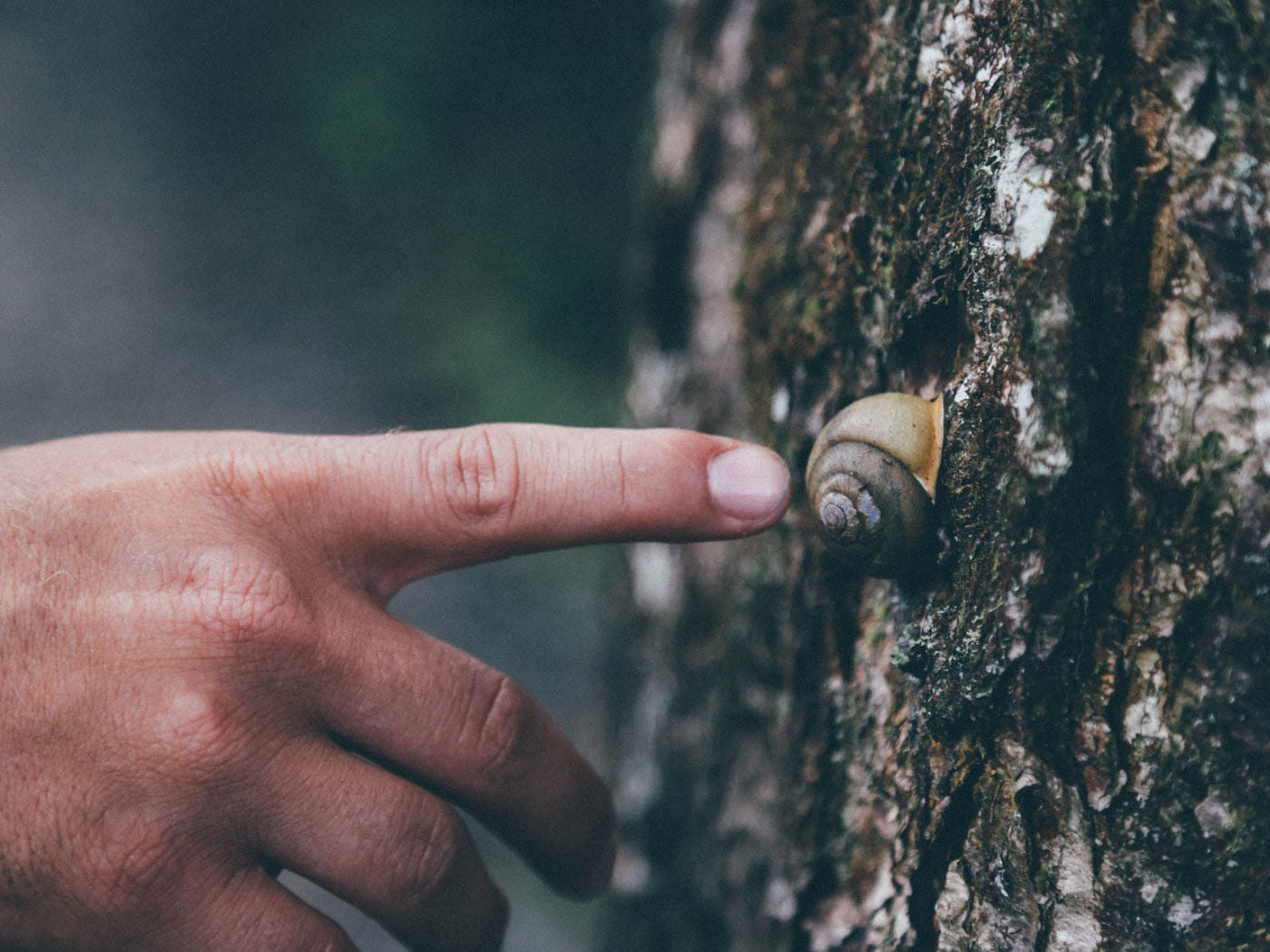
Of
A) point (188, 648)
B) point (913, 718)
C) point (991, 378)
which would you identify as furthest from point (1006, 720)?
point (188, 648)

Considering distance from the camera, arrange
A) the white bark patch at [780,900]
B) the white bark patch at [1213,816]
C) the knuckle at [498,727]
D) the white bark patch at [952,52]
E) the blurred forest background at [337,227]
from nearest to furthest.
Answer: the white bark patch at [1213,816], the white bark patch at [952,52], the knuckle at [498,727], the white bark patch at [780,900], the blurred forest background at [337,227]

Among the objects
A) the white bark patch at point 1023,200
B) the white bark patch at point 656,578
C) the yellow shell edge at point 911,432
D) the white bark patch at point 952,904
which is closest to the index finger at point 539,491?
the yellow shell edge at point 911,432

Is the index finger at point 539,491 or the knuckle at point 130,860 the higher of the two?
the index finger at point 539,491

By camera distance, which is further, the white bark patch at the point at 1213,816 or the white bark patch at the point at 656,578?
the white bark patch at the point at 656,578

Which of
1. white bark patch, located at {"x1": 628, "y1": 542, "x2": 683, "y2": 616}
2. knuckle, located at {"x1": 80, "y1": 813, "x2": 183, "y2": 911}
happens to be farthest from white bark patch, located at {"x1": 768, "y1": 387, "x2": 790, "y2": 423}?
knuckle, located at {"x1": 80, "y1": 813, "x2": 183, "y2": 911}

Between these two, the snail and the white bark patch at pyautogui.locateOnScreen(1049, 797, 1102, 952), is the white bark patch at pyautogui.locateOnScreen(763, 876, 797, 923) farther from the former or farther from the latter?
the snail

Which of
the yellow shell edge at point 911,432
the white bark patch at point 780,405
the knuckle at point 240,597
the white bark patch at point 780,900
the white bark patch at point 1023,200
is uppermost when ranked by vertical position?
the white bark patch at point 1023,200

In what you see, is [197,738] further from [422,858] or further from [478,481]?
[478,481]

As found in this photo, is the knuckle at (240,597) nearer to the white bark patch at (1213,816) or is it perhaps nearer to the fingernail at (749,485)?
the fingernail at (749,485)
